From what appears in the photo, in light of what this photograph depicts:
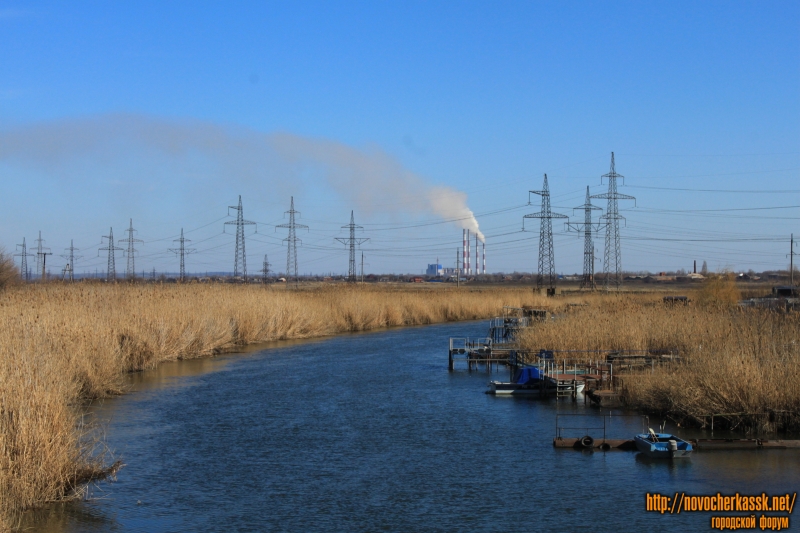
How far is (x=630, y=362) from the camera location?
84.2 feet

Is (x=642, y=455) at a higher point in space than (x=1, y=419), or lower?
lower

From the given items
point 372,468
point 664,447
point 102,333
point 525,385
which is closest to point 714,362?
point 664,447

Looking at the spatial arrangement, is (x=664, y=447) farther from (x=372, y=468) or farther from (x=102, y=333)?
(x=102, y=333)

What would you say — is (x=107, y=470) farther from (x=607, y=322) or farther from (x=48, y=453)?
(x=607, y=322)

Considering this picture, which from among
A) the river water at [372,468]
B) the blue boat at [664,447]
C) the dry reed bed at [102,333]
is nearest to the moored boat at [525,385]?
the river water at [372,468]

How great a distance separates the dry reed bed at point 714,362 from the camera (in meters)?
17.3

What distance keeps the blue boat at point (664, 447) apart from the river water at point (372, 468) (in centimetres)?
20

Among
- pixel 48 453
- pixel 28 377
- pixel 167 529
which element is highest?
pixel 28 377

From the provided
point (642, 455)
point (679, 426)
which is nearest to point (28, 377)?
point (642, 455)

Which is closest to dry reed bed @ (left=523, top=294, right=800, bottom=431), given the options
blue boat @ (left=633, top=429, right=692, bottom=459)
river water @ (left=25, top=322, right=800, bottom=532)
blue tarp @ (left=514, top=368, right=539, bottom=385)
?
river water @ (left=25, top=322, right=800, bottom=532)

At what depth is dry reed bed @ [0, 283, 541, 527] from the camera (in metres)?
11.6

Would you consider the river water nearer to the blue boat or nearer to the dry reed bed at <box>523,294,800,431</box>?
the blue boat

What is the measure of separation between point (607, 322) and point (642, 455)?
570 inches

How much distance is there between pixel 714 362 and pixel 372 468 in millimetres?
8569
